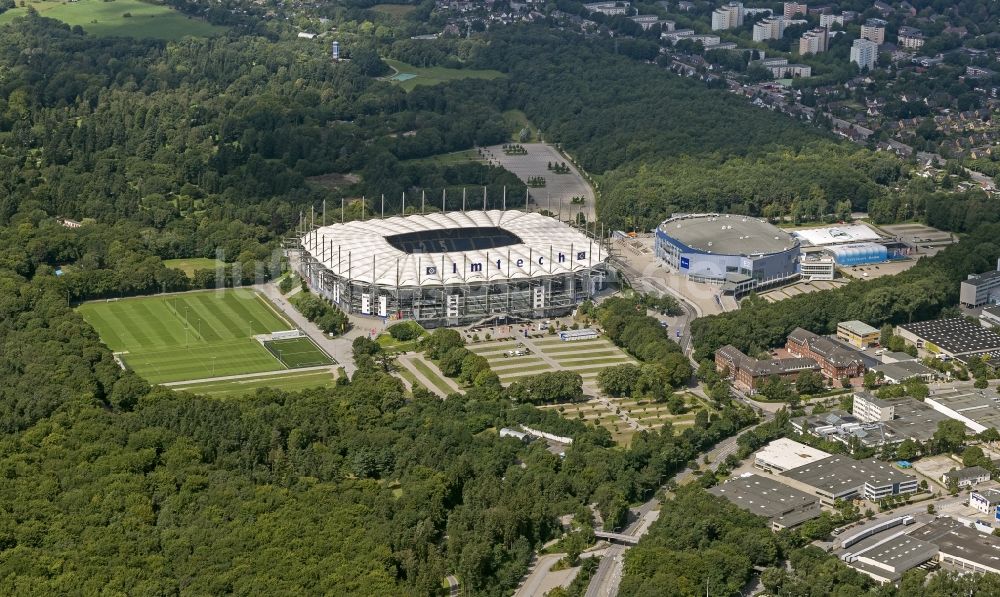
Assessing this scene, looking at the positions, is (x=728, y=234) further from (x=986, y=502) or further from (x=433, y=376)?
(x=986, y=502)

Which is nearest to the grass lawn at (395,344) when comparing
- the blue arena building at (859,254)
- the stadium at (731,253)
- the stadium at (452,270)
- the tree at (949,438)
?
the stadium at (452,270)

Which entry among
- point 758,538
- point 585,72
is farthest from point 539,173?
point 758,538

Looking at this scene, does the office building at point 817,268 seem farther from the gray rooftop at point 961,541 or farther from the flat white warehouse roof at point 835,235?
the gray rooftop at point 961,541

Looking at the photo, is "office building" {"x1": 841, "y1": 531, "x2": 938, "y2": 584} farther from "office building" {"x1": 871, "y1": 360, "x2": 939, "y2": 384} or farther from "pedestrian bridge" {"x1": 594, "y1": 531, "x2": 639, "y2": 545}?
"office building" {"x1": 871, "y1": 360, "x2": 939, "y2": 384}

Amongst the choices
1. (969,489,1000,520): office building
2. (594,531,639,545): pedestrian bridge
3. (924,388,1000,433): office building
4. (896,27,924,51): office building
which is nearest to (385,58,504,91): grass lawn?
(896,27,924,51): office building

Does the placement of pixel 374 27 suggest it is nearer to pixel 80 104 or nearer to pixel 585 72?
pixel 585 72

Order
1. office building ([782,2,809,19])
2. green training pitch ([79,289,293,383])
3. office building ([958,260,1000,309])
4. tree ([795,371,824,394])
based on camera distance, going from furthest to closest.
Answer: office building ([782,2,809,19]) < office building ([958,260,1000,309]) < green training pitch ([79,289,293,383]) < tree ([795,371,824,394])

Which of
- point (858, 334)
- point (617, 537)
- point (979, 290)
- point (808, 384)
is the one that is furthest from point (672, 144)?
point (617, 537)
